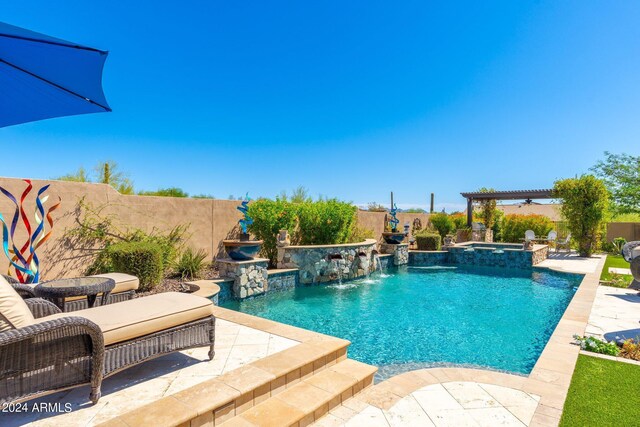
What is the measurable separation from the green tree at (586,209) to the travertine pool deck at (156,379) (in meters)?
17.8

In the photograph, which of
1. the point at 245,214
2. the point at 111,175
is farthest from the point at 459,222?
the point at 111,175

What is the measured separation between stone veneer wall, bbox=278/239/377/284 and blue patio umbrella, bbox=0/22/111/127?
257 inches

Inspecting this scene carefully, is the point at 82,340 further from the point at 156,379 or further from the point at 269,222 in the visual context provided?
the point at 269,222

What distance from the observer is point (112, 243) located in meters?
7.23

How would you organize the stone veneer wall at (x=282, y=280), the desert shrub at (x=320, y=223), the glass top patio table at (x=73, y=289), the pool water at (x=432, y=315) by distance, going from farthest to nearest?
the desert shrub at (x=320, y=223) < the stone veneer wall at (x=282, y=280) < the pool water at (x=432, y=315) < the glass top patio table at (x=73, y=289)

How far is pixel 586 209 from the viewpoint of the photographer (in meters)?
16.2

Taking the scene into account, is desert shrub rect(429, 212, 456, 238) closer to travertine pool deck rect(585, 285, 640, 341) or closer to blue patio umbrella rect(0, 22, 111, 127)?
travertine pool deck rect(585, 285, 640, 341)

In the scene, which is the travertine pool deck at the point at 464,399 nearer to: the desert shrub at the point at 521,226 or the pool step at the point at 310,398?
the pool step at the point at 310,398

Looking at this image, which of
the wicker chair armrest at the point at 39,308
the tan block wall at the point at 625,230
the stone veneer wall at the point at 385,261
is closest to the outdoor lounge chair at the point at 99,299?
the wicker chair armrest at the point at 39,308

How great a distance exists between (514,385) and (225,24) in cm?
1252

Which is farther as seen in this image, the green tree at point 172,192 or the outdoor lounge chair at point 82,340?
the green tree at point 172,192

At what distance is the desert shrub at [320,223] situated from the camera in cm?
1102

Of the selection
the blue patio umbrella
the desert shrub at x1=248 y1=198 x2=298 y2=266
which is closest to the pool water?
the desert shrub at x1=248 y1=198 x2=298 y2=266

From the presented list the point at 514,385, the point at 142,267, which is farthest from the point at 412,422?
the point at 142,267
